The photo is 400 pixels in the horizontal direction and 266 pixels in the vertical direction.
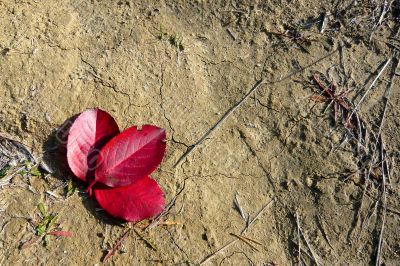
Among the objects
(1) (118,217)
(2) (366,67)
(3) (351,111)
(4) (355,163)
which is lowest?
(1) (118,217)

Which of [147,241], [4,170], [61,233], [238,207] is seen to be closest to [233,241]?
[238,207]

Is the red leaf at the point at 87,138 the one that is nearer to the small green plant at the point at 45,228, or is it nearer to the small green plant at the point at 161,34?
the small green plant at the point at 45,228

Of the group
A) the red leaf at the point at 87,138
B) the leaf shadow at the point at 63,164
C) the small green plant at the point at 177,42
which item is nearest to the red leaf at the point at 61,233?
the leaf shadow at the point at 63,164

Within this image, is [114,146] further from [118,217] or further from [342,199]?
[342,199]

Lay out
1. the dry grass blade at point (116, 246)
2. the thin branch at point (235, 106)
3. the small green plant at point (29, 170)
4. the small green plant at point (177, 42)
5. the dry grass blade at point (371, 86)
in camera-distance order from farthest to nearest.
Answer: the small green plant at point (177, 42) < the dry grass blade at point (371, 86) < the thin branch at point (235, 106) < the small green plant at point (29, 170) < the dry grass blade at point (116, 246)

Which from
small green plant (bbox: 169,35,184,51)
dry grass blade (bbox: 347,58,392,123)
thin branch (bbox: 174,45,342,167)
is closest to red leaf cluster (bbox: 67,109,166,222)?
thin branch (bbox: 174,45,342,167)

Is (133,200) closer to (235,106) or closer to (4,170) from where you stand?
(4,170)

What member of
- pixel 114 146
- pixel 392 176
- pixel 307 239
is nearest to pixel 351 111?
pixel 392 176
